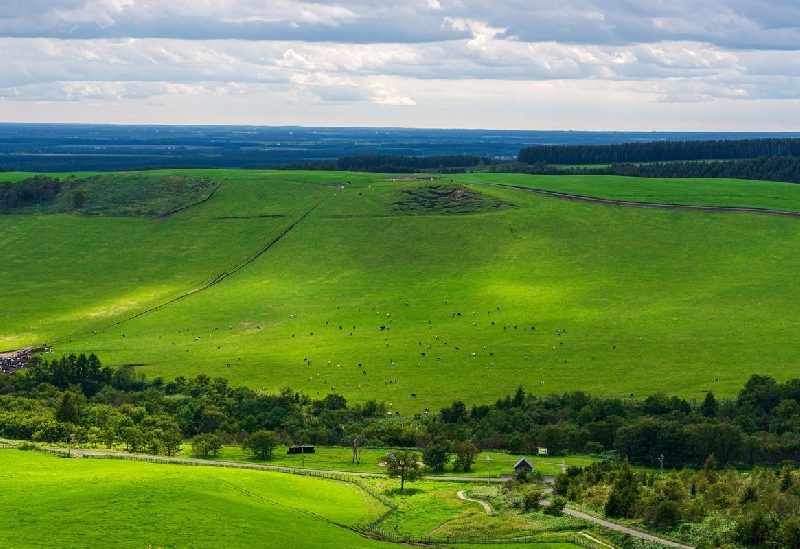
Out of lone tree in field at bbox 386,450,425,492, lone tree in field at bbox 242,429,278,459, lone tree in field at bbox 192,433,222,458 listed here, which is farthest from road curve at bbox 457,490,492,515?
lone tree in field at bbox 192,433,222,458

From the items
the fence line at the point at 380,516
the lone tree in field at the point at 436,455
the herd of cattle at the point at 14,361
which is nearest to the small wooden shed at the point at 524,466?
the lone tree in field at the point at 436,455

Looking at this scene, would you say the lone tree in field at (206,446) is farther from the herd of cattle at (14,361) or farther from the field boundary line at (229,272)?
the field boundary line at (229,272)

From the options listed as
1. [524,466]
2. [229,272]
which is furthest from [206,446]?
[229,272]

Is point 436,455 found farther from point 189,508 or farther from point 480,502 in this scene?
point 189,508

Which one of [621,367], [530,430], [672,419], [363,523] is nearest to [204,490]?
[363,523]

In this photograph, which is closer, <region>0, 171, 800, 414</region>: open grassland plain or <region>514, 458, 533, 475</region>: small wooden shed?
<region>514, 458, 533, 475</region>: small wooden shed

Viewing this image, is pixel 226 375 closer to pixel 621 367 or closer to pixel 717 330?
pixel 621 367

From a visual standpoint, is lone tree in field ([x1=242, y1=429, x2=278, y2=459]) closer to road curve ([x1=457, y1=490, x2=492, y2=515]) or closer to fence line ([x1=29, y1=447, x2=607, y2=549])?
fence line ([x1=29, y1=447, x2=607, y2=549])
